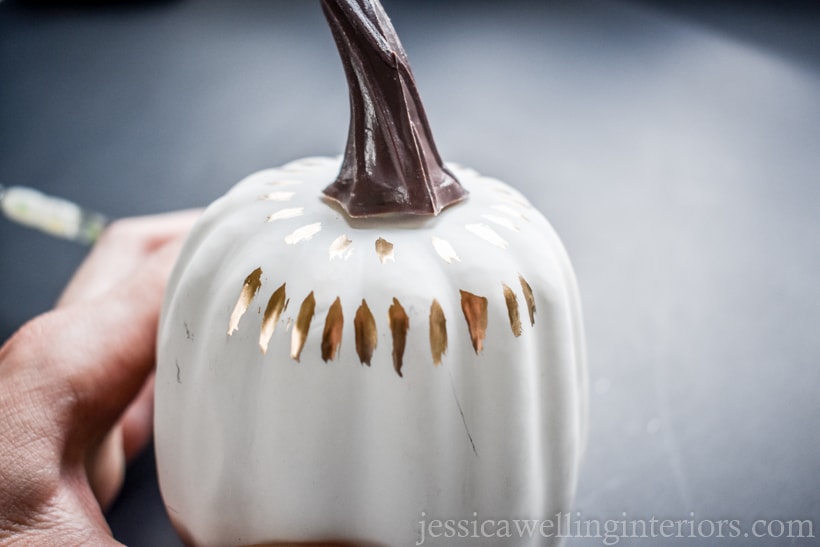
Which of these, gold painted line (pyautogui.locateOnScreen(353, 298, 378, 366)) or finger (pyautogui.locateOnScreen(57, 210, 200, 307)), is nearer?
gold painted line (pyautogui.locateOnScreen(353, 298, 378, 366))

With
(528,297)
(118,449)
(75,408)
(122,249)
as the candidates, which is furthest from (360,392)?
(122,249)

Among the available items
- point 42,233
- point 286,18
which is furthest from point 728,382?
point 286,18

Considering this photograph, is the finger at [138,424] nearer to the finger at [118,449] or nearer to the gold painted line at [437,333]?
the finger at [118,449]

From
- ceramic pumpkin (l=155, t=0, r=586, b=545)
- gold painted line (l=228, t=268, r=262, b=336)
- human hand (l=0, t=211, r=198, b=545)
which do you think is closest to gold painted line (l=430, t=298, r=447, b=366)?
ceramic pumpkin (l=155, t=0, r=586, b=545)

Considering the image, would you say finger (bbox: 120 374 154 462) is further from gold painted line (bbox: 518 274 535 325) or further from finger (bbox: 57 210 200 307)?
gold painted line (bbox: 518 274 535 325)

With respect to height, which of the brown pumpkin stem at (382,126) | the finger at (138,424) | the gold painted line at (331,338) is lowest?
the finger at (138,424)

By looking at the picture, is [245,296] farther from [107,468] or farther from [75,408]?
[107,468]

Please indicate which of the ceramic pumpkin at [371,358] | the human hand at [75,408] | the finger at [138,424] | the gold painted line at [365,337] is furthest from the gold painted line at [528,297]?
the finger at [138,424]

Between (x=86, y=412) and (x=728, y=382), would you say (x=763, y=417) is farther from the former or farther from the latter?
(x=86, y=412)
